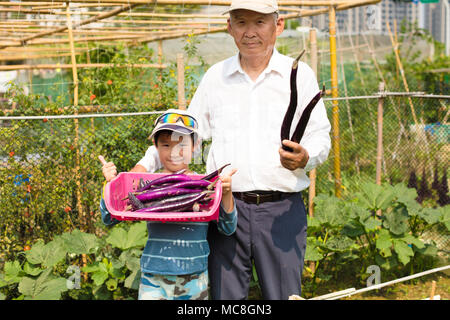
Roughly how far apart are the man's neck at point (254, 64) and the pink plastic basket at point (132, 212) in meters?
0.57

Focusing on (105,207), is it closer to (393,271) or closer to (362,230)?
(362,230)

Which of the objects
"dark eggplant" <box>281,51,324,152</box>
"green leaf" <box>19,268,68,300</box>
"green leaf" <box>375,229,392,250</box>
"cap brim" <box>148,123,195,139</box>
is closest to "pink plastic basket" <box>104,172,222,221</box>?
"cap brim" <box>148,123,195,139</box>

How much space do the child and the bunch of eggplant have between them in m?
0.13

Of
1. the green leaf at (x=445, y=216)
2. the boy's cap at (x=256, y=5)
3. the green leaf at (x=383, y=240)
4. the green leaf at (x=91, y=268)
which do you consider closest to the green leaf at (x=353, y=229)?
the green leaf at (x=383, y=240)

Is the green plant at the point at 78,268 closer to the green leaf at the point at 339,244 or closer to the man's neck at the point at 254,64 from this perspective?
the green leaf at the point at 339,244

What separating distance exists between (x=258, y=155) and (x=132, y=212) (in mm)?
677

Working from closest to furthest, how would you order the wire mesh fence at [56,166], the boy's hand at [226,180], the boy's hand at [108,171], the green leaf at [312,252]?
the boy's hand at [226,180]
the boy's hand at [108,171]
the wire mesh fence at [56,166]
the green leaf at [312,252]

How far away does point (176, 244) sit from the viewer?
7.71 feet

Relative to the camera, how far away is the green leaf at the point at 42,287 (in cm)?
348

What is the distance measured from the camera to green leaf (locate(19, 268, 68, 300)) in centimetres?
348

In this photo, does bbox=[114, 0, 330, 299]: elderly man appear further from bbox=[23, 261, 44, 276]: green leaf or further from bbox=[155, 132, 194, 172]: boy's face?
bbox=[23, 261, 44, 276]: green leaf

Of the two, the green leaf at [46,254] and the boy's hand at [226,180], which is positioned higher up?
the boy's hand at [226,180]

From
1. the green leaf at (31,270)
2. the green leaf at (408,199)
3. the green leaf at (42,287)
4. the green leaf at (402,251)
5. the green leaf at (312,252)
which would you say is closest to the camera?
the green leaf at (42,287)

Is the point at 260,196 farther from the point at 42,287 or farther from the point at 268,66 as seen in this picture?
the point at 42,287
